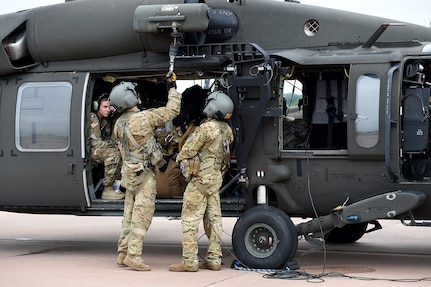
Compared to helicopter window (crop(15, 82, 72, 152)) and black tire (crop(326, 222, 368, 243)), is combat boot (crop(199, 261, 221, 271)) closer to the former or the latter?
helicopter window (crop(15, 82, 72, 152))

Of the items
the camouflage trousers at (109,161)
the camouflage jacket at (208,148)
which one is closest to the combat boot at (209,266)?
the camouflage jacket at (208,148)

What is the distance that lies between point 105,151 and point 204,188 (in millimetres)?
1742

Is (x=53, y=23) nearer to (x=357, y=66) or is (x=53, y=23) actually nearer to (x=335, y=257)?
(x=357, y=66)

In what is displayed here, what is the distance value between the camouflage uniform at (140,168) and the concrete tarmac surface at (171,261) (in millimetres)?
417

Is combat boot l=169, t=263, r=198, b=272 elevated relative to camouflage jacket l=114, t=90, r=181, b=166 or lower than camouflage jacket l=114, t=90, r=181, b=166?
lower

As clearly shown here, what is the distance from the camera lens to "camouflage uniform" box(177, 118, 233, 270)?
9000mm

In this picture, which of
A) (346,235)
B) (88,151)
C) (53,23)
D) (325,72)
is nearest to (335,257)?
(346,235)

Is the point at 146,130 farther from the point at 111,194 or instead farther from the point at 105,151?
the point at 111,194

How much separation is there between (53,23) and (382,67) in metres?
4.04

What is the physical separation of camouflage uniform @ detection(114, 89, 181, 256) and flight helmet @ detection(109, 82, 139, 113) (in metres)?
0.16

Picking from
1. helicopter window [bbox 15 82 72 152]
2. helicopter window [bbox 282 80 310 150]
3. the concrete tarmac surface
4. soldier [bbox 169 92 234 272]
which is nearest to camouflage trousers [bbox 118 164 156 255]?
the concrete tarmac surface

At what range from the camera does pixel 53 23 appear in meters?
10.2

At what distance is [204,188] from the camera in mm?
9039

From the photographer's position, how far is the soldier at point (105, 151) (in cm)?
1020
